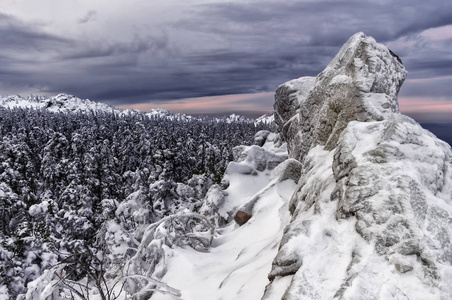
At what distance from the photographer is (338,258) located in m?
4.43

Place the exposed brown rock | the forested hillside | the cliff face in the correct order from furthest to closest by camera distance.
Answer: the forested hillside < the exposed brown rock < the cliff face

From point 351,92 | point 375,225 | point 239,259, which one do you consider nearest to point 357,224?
point 375,225

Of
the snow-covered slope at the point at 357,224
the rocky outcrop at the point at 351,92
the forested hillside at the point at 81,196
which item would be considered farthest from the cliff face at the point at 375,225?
the forested hillside at the point at 81,196

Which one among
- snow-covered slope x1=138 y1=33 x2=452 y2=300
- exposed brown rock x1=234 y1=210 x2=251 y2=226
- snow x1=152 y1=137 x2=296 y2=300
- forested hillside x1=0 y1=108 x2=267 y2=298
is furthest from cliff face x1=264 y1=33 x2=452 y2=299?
exposed brown rock x1=234 y1=210 x2=251 y2=226

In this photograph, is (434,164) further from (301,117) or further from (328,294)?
(301,117)

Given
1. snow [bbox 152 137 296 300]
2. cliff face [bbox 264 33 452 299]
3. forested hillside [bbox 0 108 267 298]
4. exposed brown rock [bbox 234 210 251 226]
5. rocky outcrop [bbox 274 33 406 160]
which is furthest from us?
forested hillside [bbox 0 108 267 298]

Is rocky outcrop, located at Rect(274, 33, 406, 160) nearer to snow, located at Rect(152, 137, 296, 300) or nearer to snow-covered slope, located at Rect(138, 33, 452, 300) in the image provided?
snow-covered slope, located at Rect(138, 33, 452, 300)

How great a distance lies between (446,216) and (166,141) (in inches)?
1421

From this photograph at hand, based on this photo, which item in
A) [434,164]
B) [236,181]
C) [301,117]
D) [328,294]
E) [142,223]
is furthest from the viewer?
[236,181]

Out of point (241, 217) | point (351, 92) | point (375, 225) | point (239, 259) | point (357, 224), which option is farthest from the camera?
point (241, 217)

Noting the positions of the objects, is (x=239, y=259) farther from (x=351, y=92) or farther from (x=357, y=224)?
(x=351, y=92)

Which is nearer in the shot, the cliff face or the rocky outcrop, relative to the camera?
the cliff face

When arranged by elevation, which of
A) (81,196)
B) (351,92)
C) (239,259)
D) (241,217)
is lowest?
(81,196)

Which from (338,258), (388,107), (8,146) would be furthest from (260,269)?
(8,146)
